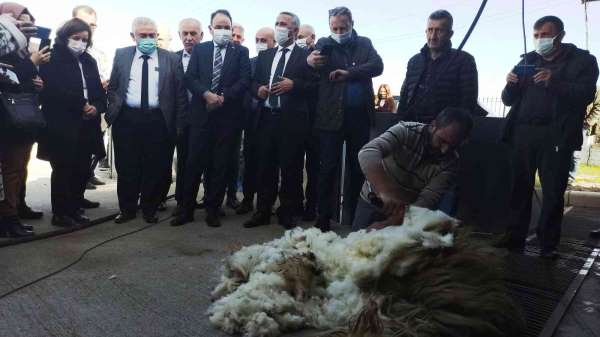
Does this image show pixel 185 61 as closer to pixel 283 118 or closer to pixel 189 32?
pixel 189 32

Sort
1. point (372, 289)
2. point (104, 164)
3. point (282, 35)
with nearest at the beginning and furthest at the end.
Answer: point (372, 289) → point (282, 35) → point (104, 164)

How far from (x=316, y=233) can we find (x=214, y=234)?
1409 mm

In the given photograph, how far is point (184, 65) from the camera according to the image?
16.5 ft

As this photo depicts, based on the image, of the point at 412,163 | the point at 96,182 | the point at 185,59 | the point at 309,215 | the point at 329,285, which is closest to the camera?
the point at 329,285

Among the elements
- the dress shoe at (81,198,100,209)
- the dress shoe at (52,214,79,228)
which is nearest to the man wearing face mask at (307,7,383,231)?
the dress shoe at (52,214,79,228)

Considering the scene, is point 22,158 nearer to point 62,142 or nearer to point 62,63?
point 62,142

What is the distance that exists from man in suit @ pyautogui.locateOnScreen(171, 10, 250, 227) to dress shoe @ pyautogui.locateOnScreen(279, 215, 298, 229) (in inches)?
23.8

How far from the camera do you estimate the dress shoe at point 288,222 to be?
440 cm

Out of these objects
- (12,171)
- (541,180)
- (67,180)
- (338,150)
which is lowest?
(67,180)

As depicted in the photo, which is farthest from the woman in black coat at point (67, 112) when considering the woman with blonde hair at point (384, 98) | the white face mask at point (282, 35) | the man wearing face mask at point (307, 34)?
the woman with blonde hair at point (384, 98)

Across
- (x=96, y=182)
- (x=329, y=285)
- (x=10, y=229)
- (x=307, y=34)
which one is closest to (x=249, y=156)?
(x=307, y=34)

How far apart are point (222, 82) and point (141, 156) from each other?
110cm

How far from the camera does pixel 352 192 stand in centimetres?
447

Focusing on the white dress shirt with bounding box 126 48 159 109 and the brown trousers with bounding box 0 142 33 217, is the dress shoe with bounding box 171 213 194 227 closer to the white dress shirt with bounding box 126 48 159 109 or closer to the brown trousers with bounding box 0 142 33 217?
the white dress shirt with bounding box 126 48 159 109
